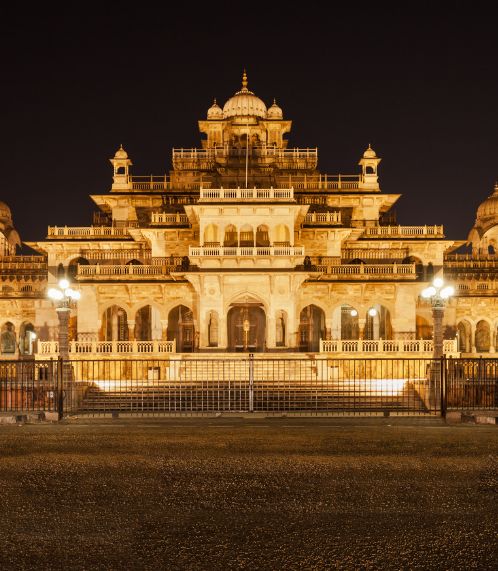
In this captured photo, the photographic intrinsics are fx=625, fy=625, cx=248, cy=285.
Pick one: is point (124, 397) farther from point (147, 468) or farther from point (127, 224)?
point (127, 224)

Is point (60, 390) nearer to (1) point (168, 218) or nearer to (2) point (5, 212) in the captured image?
(1) point (168, 218)

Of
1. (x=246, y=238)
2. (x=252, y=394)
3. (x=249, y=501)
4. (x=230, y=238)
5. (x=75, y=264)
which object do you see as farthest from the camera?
(x=75, y=264)

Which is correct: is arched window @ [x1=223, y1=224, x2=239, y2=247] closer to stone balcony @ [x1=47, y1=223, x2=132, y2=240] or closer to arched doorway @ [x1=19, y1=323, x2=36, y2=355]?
stone balcony @ [x1=47, y1=223, x2=132, y2=240]

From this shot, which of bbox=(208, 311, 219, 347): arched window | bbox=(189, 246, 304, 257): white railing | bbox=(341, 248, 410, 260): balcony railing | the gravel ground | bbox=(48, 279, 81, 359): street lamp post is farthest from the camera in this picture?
bbox=(341, 248, 410, 260): balcony railing

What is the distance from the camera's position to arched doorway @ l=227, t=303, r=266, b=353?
38.7 m

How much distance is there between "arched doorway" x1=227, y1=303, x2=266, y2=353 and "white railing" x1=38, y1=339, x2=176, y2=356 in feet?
21.7

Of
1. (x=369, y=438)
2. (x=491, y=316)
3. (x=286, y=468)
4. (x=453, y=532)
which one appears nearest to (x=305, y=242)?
(x=491, y=316)

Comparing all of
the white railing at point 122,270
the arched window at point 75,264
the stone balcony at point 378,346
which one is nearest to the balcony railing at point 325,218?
the white railing at point 122,270

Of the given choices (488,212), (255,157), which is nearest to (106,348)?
(255,157)

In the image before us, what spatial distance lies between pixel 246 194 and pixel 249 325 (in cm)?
813

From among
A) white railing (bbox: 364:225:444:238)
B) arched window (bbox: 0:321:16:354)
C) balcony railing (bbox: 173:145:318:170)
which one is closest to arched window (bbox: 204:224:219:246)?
balcony railing (bbox: 173:145:318:170)

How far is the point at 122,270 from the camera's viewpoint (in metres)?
37.2

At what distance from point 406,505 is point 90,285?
3089 centimetres

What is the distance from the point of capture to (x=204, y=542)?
691cm
